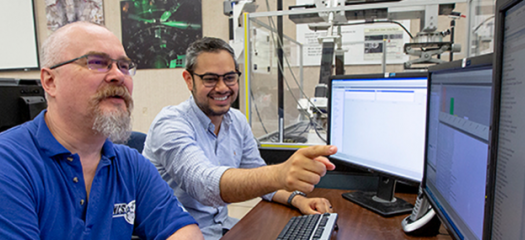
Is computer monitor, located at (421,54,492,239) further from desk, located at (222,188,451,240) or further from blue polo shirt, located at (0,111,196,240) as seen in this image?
blue polo shirt, located at (0,111,196,240)

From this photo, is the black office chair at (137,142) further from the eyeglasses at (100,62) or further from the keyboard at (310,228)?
the keyboard at (310,228)

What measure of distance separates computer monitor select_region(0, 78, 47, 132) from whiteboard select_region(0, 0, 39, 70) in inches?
107

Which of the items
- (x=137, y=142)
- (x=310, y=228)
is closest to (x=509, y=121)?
(x=310, y=228)

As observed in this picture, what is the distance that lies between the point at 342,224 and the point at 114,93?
772 mm

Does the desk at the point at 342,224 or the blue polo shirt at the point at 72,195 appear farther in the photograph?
the desk at the point at 342,224

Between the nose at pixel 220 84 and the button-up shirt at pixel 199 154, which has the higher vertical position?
the nose at pixel 220 84

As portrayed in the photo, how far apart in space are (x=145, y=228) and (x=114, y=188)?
15 cm

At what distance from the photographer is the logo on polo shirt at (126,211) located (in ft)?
2.71

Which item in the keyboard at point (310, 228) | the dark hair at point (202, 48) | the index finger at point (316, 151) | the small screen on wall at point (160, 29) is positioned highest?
the small screen on wall at point (160, 29)

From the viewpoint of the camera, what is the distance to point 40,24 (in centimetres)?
357

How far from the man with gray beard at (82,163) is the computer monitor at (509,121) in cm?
75

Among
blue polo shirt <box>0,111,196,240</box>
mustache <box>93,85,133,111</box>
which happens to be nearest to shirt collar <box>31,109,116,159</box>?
blue polo shirt <box>0,111,196,240</box>

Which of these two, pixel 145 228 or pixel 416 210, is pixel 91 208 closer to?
pixel 145 228

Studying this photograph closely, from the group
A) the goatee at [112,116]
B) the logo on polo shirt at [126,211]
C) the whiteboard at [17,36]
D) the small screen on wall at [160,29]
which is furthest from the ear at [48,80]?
the whiteboard at [17,36]
